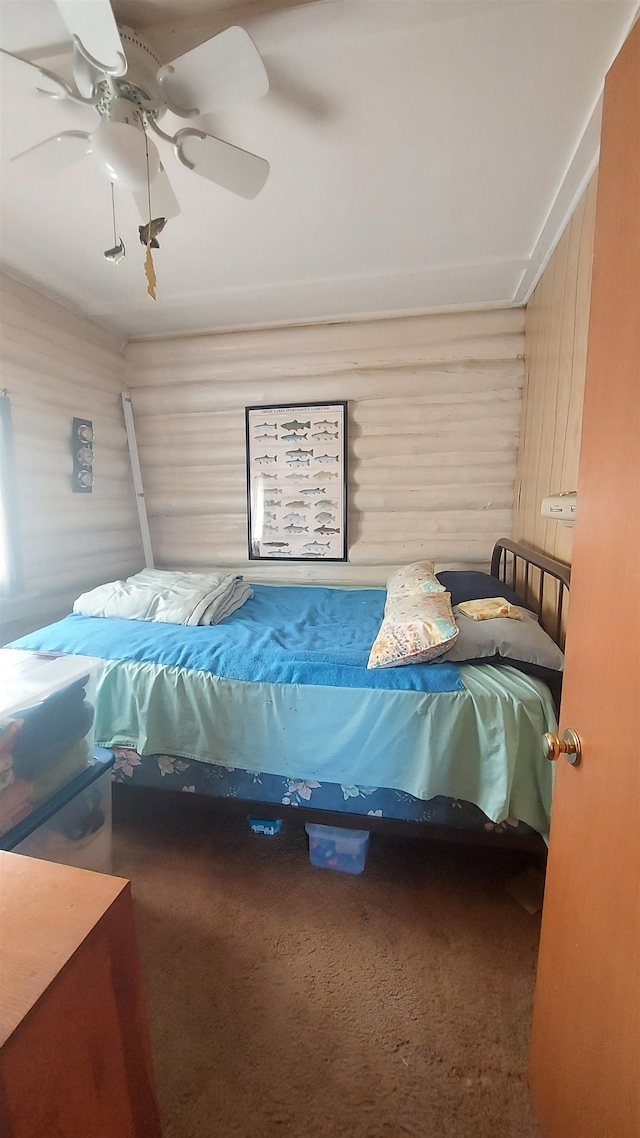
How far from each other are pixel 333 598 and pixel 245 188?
2024 mm

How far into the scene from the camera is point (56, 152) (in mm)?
1426

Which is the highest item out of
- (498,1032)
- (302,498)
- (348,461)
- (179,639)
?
(348,461)

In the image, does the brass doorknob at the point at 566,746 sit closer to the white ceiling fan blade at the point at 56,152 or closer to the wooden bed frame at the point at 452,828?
the wooden bed frame at the point at 452,828

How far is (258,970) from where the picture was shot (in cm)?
140

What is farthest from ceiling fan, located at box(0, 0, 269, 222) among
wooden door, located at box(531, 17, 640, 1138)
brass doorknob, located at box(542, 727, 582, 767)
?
brass doorknob, located at box(542, 727, 582, 767)

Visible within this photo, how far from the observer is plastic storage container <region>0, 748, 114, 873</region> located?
4.15 feet

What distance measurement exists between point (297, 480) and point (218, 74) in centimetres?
215

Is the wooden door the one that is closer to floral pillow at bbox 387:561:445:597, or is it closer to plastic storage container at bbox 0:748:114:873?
floral pillow at bbox 387:561:445:597

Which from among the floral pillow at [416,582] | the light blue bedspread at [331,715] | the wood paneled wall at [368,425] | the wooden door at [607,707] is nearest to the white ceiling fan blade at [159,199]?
the wooden door at [607,707]

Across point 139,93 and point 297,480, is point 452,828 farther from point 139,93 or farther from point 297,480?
point 139,93

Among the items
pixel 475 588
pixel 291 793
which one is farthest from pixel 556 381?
pixel 291 793

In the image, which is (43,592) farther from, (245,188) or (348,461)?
(245,188)

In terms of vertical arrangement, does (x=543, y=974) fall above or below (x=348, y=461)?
below

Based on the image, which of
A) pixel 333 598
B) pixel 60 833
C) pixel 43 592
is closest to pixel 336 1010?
pixel 60 833
